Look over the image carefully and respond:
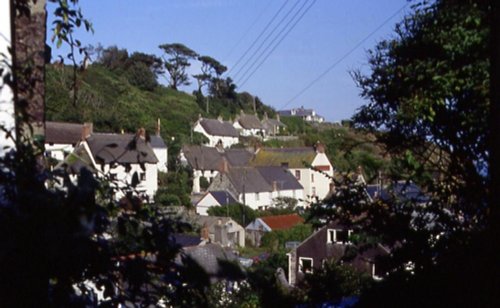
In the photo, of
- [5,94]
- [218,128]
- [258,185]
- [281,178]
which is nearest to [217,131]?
[218,128]

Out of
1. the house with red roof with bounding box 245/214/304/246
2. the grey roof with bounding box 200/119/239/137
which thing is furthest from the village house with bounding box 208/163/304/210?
the grey roof with bounding box 200/119/239/137

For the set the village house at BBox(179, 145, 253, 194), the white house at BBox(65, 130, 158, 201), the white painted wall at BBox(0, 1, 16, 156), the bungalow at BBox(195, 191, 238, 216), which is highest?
the white painted wall at BBox(0, 1, 16, 156)

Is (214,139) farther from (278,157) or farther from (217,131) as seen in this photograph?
(278,157)

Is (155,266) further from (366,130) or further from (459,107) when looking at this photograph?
(366,130)

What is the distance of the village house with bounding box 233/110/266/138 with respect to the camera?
164 ft

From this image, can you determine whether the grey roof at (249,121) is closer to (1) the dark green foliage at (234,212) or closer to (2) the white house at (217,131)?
(2) the white house at (217,131)

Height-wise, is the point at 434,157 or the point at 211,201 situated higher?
the point at 434,157

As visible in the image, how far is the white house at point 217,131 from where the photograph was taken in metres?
43.2

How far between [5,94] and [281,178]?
3293cm

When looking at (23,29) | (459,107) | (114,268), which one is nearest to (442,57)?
(459,107)

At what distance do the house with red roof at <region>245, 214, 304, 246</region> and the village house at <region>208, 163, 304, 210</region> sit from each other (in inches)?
232

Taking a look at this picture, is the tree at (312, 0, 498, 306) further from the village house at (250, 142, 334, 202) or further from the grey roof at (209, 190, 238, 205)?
the village house at (250, 142, 334, 202)

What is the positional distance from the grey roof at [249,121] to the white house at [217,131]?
259cm

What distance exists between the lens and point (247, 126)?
5059 centimetres
